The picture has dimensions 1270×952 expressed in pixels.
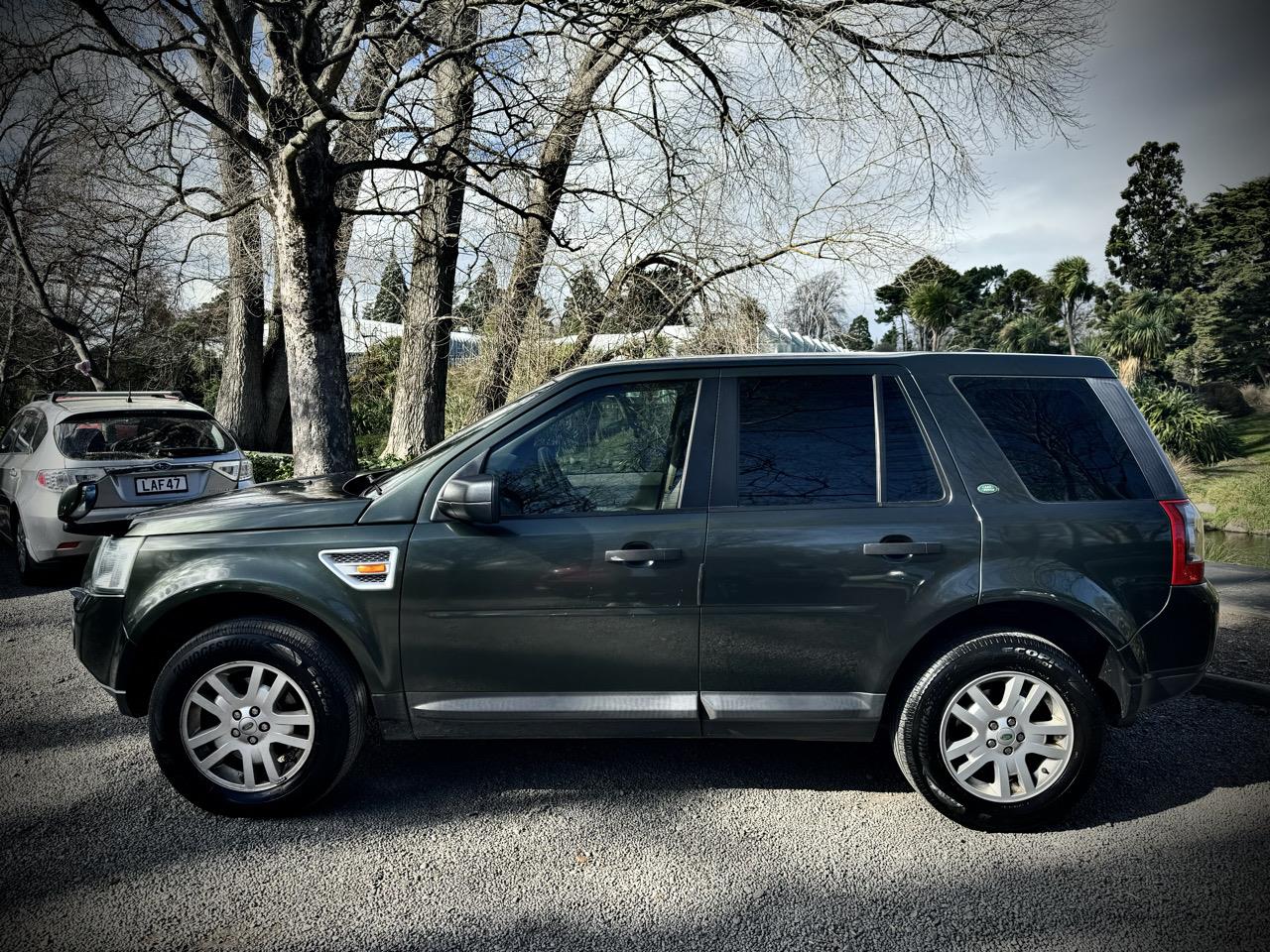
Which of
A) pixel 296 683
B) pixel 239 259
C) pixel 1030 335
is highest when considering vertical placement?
pixel 1030 335

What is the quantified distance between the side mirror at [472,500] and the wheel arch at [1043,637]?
5.82ft

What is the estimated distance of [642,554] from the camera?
3199 mm

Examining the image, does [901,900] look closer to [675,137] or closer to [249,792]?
[249,792]

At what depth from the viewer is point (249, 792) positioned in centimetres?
327

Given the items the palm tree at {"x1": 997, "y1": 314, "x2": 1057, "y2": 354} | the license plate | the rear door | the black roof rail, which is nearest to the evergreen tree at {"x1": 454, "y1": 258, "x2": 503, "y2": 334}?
the black roof rail

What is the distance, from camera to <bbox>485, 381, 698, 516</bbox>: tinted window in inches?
131

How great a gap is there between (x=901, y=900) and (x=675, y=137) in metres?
9.70

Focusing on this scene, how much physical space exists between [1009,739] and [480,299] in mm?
9913

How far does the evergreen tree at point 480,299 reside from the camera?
1134 cm

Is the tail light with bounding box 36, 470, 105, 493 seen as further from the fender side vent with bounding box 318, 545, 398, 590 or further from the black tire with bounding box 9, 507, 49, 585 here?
the fender side vent with bounding box 318, 545, 398, 590

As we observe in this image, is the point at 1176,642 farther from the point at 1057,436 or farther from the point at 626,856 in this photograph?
the point at 626,856

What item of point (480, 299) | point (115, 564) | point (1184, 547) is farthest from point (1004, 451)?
point (480, 299)

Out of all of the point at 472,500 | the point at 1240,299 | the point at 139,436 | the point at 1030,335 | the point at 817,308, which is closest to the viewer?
the point at 472,500

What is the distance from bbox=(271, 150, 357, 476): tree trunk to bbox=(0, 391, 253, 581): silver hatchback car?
0.91 meters
